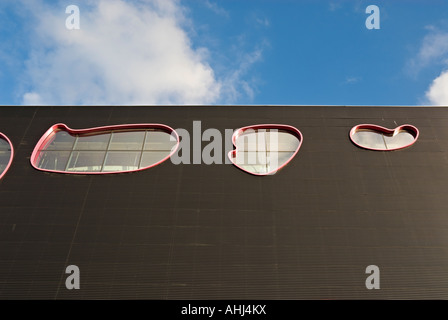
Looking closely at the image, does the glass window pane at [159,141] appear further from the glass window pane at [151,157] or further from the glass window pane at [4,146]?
the glass window pane at [4,146]

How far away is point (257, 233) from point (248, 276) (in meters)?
1.65

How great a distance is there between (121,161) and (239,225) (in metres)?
5.98

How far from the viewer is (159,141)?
15.2m

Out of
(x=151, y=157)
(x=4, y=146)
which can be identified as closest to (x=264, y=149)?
(x=151, y=157)

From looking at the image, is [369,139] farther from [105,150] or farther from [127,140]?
[105,150]

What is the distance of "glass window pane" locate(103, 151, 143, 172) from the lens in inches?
562

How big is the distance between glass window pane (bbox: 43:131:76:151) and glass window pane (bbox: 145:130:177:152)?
346 centimetres

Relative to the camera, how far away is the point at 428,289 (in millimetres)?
10656

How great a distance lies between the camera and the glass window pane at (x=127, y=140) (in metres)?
15.1

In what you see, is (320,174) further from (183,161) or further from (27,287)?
(27,287)

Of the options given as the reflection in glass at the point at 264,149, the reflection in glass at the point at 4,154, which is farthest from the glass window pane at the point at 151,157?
the reflection in glass at the point at 4,154

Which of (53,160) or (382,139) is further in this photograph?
(382,139)

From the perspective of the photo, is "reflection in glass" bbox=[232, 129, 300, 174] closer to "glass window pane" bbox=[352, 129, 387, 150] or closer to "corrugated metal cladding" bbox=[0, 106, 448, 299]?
"corrugated metal cladding" bbox=[0, 106, 448, 299]

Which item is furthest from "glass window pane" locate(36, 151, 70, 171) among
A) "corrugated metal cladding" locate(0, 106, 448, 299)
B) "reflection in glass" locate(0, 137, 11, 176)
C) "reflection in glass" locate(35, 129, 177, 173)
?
"reflection in glass" locate(0, 137, 11, 176)
